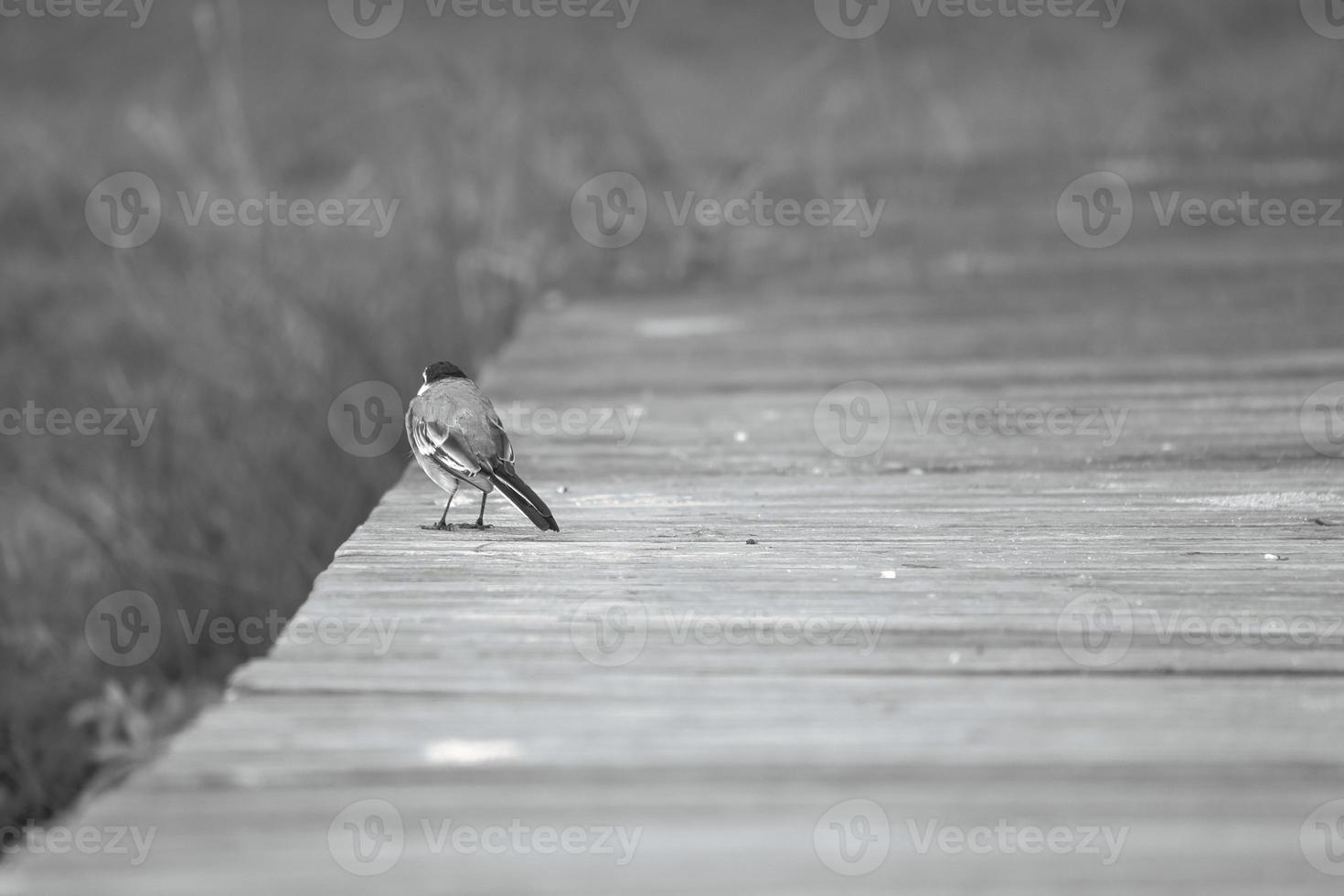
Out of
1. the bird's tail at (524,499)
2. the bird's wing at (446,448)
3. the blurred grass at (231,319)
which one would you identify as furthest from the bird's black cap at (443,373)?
the blurred grass at (231,319)

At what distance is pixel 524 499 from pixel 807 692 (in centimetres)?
72

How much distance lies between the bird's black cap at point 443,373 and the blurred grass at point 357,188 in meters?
0.89

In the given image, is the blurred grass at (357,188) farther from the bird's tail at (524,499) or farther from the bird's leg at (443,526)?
the bird's tail at (524,499)

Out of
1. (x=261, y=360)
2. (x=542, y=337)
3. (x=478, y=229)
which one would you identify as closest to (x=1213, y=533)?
(x=542, y=337)

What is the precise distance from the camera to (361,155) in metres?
6.57

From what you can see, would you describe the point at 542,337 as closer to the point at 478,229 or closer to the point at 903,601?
the point at 478,229

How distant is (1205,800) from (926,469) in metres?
1.43

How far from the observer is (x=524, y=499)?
226 centimetres

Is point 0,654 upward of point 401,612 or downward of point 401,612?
downward

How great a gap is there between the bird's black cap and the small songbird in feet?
0.20

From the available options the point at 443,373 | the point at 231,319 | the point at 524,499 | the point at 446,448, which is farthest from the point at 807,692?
the point at 231,319

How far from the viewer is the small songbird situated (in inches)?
89.4

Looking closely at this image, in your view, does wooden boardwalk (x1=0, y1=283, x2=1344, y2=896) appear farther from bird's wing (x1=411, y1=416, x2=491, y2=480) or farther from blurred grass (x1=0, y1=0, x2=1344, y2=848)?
blurred grass (x1=0, y1=0, x2=1344, y2=848)

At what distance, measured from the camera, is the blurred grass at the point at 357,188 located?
3947 mm
